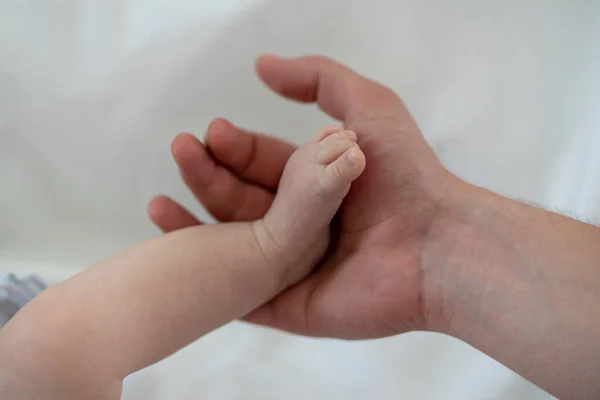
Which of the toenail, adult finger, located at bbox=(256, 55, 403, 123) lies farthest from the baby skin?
adult finger, located at bbox=(256, 55, 403, 123)

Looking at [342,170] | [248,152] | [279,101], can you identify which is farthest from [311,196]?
[279,101]

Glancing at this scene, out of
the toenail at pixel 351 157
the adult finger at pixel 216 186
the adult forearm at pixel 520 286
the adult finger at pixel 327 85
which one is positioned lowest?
the adult forearm at pixel 520 286

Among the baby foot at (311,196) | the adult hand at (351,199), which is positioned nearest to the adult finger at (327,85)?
the adult hand at (351,199)

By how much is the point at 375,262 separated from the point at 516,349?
0.56ft

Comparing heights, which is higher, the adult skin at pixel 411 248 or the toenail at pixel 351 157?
the toenail at pixel 351 157

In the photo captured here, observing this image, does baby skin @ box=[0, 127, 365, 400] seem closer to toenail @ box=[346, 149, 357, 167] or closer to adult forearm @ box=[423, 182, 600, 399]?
toenail @ box=[346, 149, 357, 167]

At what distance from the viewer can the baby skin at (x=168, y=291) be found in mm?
534

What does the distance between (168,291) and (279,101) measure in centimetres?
42

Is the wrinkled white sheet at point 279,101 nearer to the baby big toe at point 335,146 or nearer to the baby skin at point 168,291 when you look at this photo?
the baby skin at point 168,291

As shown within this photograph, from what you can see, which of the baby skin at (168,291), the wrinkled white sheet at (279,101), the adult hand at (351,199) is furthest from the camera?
the wrinkled white sheet at (279,101)

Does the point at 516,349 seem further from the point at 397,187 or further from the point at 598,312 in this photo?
the point at 397,187

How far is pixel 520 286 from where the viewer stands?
2.02ft

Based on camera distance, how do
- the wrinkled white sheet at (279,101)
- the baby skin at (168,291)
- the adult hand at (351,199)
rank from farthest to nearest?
1. the wrinkled white sheet at (279,101)
2. the adult hand at (351,199)
3. the baby skin at (168,291)

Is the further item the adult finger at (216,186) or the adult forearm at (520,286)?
the adult finger at (216,186)
